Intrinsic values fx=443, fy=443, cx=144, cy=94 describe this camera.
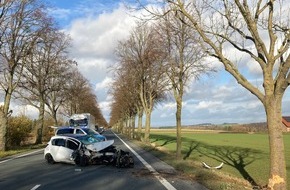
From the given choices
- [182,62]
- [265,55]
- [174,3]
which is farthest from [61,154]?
[265,55]

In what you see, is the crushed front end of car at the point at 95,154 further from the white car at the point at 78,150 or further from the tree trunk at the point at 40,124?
the tree trunk at the point at 40,124

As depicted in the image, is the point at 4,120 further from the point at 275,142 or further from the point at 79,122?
the point at 275,142

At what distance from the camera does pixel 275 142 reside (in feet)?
36.9

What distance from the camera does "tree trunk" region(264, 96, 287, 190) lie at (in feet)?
36.7

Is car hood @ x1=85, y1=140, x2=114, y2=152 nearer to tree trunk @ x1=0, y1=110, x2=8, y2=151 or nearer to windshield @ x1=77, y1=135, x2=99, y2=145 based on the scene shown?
windshield @ x1=77, y1=135, x2=99, y2=145

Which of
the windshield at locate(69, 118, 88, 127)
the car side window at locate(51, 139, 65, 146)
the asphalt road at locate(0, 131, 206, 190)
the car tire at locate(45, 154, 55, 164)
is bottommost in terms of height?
the asphalt road at locate(0, 131, 206, 190)

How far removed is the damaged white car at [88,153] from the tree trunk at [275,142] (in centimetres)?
840

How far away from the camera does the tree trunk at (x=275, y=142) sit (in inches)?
440

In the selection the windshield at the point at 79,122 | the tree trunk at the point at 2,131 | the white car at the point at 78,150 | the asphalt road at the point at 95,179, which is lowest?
the asphalt road at the point at 95,179

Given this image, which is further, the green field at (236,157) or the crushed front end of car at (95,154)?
the green field at (236,157)

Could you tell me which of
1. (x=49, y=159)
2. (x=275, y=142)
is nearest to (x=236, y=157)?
(x=49, y=159)

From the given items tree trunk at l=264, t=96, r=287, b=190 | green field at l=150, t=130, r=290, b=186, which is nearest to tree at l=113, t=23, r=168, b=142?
green field at l=150, t=130, r=290, b=186

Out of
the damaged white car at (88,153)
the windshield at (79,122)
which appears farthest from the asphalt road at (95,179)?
the windshield at (79,122)

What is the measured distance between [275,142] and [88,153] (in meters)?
10.3
